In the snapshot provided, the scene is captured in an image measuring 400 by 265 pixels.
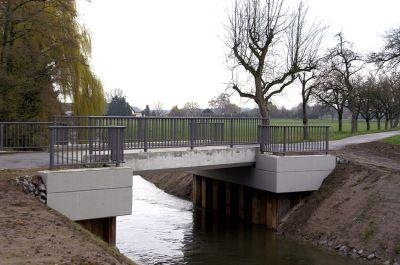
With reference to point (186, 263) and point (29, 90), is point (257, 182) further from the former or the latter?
point (29, 90)

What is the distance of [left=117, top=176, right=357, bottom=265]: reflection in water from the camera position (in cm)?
1392

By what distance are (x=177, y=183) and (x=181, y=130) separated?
39.5 ft

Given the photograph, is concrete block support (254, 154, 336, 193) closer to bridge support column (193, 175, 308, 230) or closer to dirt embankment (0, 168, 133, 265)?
bridge support column (193, 175, 308, 230)

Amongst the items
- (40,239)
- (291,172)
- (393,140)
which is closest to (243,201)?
(291,172)

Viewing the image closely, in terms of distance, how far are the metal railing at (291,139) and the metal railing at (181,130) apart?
442 millimetres

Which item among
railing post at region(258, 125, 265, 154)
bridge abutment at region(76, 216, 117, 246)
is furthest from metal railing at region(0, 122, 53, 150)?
railing post at region(258, 125, 265, 154)

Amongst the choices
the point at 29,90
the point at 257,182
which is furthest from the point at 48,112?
the point at 257,182

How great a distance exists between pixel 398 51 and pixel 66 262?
18243 mm

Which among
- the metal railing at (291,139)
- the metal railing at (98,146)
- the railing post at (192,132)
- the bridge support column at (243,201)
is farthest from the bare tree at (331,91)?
the metal railing at (98,146)

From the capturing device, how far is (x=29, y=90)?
21.5 m

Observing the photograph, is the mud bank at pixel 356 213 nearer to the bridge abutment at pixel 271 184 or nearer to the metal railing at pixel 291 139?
the bridge abutment at pixel 271 184

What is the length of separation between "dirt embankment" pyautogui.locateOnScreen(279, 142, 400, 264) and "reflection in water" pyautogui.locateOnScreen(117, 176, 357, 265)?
0.77 meters

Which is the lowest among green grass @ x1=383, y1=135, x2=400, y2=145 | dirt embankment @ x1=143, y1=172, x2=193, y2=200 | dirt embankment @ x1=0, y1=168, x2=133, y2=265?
dirt embankment @ x1=143, y1=172, x2=193, y2=200

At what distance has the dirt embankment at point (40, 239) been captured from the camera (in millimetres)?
7070
